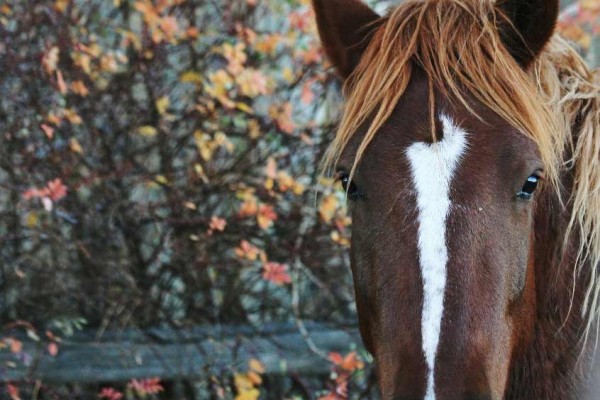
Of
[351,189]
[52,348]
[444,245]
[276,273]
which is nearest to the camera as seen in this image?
[444,245]

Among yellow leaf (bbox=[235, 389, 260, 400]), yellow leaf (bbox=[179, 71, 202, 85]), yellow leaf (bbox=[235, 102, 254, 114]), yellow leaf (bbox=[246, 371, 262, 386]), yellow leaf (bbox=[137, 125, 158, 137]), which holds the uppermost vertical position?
yellow leaf (bbox=[179, 71, 202, 85])

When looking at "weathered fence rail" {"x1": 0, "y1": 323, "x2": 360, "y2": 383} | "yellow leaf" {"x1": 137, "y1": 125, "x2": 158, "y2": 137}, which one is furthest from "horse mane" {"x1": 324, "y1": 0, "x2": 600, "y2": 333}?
"weathered fence rail" {"x1": 0, "y1": 323, "x2": 360, "y2": 383}

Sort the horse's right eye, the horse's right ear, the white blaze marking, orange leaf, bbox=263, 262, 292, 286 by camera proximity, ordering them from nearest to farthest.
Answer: the white blaze marking, the horse's right eye, the horse's right ear, orange leaf, bbox=263, 262, 292, 286

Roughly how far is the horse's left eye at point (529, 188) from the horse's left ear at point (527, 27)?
0.43 metres

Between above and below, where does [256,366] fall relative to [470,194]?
below

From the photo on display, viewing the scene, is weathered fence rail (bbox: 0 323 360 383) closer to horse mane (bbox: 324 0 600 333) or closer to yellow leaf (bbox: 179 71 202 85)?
yellow leaf (bbox: 179 71 202 85)

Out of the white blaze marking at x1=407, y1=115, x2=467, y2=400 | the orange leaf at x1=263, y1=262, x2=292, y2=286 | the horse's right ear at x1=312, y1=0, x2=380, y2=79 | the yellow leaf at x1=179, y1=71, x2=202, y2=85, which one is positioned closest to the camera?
the white blaze marking at x1=407, y1=115, x2=467, y2=400

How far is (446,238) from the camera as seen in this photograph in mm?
1938

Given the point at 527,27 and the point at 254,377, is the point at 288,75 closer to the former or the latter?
the point at 254,377

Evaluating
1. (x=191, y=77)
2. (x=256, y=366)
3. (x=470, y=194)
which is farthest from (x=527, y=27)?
(x=256, y=366)

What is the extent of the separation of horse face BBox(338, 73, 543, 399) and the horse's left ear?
0.32 m

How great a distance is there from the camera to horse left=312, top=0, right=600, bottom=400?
1927 mm

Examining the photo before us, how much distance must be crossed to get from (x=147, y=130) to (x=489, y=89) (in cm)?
248

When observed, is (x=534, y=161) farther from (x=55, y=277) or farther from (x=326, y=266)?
(x=55, y=277)
